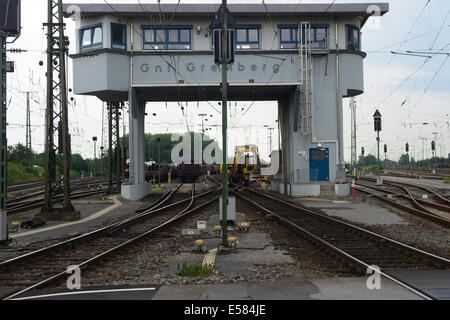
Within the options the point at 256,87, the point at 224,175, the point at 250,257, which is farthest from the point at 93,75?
the point at 250,257

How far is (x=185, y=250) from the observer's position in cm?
1052

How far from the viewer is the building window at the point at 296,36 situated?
27.5 m

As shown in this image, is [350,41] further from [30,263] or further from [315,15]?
[30,263]

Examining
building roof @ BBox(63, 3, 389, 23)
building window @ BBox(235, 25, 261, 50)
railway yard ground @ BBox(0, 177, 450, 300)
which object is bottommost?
railway yard ground @ BBox(0, 177, 450, 300)

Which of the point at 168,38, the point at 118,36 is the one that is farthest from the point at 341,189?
the point at 118,36

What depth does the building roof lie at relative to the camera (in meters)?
26.4

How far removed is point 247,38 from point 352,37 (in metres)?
6.99

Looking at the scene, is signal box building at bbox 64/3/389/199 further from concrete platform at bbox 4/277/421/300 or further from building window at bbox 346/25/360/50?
concrete platform at bbox 4/277/421/300

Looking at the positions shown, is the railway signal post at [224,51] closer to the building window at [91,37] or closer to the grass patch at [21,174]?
the building window at [91,37]

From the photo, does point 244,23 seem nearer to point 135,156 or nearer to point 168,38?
point 168,38

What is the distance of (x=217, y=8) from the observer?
26.2 meters

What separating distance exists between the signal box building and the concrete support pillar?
0.08 m

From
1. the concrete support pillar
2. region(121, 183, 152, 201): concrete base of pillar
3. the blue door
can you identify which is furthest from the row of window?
region(121, 183, 152, 201): concrete base of pillar
